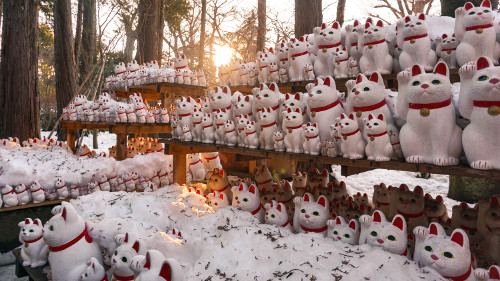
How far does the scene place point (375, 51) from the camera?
3172 millimetres

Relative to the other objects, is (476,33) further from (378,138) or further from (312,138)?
(312,138)

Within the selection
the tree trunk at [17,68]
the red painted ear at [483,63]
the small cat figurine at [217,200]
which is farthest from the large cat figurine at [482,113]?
the tree trunk at [17,68]

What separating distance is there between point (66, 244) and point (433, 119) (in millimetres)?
2679

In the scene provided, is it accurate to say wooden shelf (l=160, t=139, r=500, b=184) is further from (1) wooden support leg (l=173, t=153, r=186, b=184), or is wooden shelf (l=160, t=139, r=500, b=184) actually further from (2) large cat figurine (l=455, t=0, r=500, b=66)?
(2) large cat figurine (l=455, t=0, r=500, b=66)

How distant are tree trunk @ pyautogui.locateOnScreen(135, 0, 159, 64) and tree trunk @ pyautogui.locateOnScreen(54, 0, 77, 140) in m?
1.81

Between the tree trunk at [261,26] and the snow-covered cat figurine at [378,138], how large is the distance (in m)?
8.86

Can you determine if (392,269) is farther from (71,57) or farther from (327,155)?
(71,57)

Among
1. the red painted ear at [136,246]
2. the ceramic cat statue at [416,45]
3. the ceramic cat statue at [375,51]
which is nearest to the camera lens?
the red painted ear at [136,246]

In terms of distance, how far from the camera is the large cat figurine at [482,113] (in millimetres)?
1778

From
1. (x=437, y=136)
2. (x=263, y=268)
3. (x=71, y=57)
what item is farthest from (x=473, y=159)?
(x=71, y=57)

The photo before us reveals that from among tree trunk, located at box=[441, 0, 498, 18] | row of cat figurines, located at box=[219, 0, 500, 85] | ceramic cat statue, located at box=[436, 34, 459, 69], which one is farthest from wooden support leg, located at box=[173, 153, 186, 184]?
tree trunk, located at box=[441, 0, 498, 18]

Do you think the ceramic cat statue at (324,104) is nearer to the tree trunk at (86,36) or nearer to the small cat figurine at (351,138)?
the small cat figurine at (351,138)

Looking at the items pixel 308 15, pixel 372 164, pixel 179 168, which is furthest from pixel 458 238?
pixel 308 15

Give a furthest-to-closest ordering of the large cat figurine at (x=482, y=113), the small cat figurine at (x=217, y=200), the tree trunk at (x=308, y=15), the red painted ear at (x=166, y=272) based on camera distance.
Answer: the tree trunk at (x=308, y=15) < the small cat figurine at (x=217, y=200) < the large cat figurine at (x=482, y=113) < the red painted ear at (x=166, y=272)
